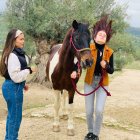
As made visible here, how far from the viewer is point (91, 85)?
21.8 ft

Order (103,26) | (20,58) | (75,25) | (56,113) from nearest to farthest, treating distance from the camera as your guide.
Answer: (20,58), (103,26), (75,25), (56,113)

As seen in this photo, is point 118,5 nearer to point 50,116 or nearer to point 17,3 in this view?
point 17,3

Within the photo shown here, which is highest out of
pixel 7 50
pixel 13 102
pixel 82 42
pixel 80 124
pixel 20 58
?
pixel 82 42

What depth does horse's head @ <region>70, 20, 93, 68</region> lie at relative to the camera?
6277mm

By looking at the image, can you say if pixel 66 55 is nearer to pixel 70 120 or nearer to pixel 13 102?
pixel 70 120

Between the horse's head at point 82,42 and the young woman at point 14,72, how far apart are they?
101 cm

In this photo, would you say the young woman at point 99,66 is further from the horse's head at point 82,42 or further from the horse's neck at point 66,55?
the horse's neck at point 66,55

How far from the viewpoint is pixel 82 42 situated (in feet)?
21.5

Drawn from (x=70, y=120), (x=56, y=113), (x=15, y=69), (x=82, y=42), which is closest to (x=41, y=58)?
(x=56, y=113)

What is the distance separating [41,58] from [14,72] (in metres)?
12.6

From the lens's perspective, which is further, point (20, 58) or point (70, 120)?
point (70, 120)

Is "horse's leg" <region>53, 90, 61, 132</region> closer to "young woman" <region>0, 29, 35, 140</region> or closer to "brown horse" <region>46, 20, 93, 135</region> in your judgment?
"brown horse" <region>46, 20, 93, 135</region>

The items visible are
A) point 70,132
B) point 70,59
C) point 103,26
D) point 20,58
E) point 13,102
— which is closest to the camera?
point 20,58

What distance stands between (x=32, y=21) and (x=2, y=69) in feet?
39.6
